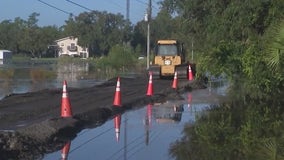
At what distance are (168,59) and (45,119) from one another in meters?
24.7

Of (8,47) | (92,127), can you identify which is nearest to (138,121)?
(92,127)

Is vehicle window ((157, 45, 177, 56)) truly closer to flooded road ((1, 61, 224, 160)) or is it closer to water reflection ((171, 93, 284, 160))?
flooded road ((1, 61, 224, 160))

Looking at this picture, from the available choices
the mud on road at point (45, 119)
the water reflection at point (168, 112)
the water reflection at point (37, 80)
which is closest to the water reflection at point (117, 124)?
the mud on road at point (45, 119)

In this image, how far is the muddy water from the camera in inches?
417

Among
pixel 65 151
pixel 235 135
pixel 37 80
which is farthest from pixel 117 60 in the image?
pixel 65 151

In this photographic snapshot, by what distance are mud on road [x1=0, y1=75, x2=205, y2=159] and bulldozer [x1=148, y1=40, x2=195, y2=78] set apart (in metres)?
10.9

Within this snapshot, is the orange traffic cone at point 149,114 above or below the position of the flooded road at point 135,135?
below

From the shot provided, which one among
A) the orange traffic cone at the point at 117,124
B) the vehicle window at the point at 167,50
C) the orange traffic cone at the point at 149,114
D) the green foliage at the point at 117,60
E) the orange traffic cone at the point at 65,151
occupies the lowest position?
the orange traffic cone at the point at 149,114

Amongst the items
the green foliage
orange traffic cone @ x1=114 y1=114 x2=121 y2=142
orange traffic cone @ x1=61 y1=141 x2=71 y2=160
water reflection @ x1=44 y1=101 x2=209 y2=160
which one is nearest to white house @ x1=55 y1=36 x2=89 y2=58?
the green foliage

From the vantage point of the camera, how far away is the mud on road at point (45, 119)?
10945 mm

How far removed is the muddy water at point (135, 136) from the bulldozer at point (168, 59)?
1972 centimetres

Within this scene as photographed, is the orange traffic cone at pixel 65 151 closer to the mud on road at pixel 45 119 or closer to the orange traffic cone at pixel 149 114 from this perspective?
the mud on road at pixel 45 119

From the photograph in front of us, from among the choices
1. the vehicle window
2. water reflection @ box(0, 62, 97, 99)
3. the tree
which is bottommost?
water reflection @ box(0, 62, 97, 99)

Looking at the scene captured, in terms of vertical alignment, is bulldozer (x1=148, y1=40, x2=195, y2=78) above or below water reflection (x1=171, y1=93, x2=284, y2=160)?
above
